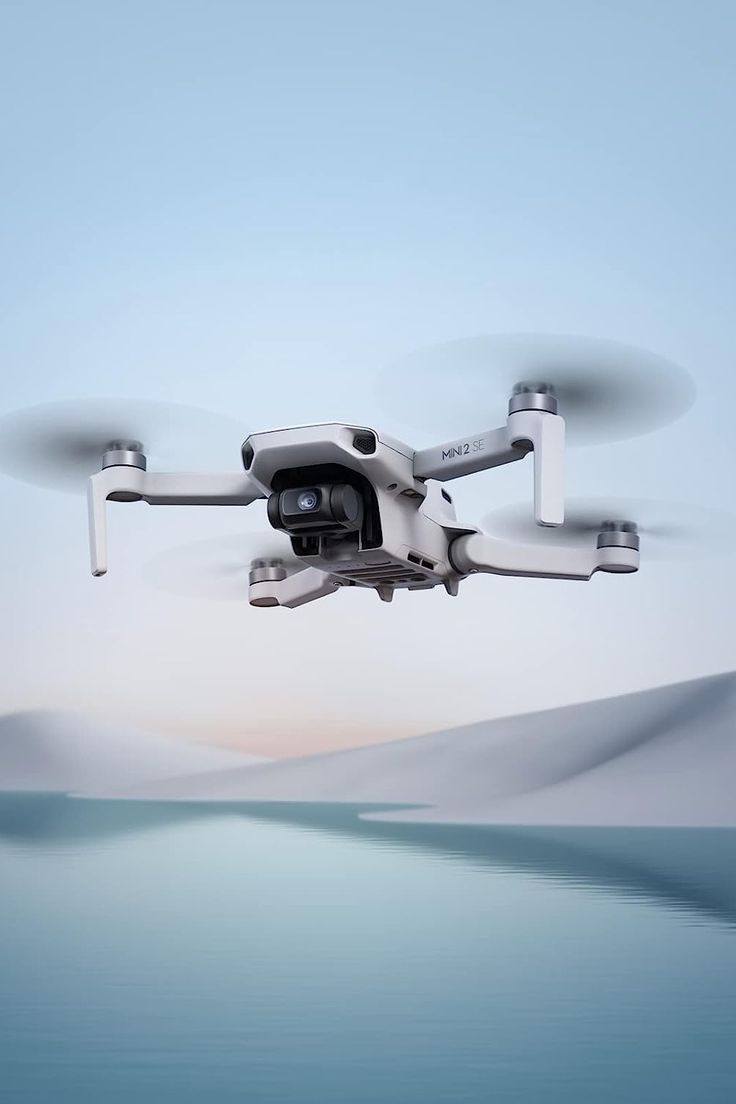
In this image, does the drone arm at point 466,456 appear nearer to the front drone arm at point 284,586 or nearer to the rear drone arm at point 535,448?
the rear drone arm at point 535,448

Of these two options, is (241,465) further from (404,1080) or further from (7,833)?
(7,833)

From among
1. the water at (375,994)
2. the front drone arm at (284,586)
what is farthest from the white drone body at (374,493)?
the water at (375,994)

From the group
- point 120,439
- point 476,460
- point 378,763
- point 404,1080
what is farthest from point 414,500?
point 378,763

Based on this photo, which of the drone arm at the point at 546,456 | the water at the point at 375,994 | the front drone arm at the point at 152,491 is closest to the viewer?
the water at the point at 375,994

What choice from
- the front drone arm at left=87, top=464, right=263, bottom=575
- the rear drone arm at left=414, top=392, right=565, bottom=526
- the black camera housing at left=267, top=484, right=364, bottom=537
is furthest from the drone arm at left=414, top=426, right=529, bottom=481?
the front drone arm at left=87, top=464, right=263, bottom=575

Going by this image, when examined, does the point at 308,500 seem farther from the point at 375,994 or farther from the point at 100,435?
the point at 375,994

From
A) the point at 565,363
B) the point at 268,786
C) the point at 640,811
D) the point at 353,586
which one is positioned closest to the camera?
the point at 565,363

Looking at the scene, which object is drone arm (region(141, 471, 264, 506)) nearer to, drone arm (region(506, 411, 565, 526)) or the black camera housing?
the black camera housing

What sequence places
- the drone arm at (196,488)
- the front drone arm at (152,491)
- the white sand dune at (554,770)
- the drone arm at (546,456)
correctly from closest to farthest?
the drone arm at (546,456)
the front drone arm at (152,491)
the drone arm at (196,488)
the white sand dune at (554,770)
